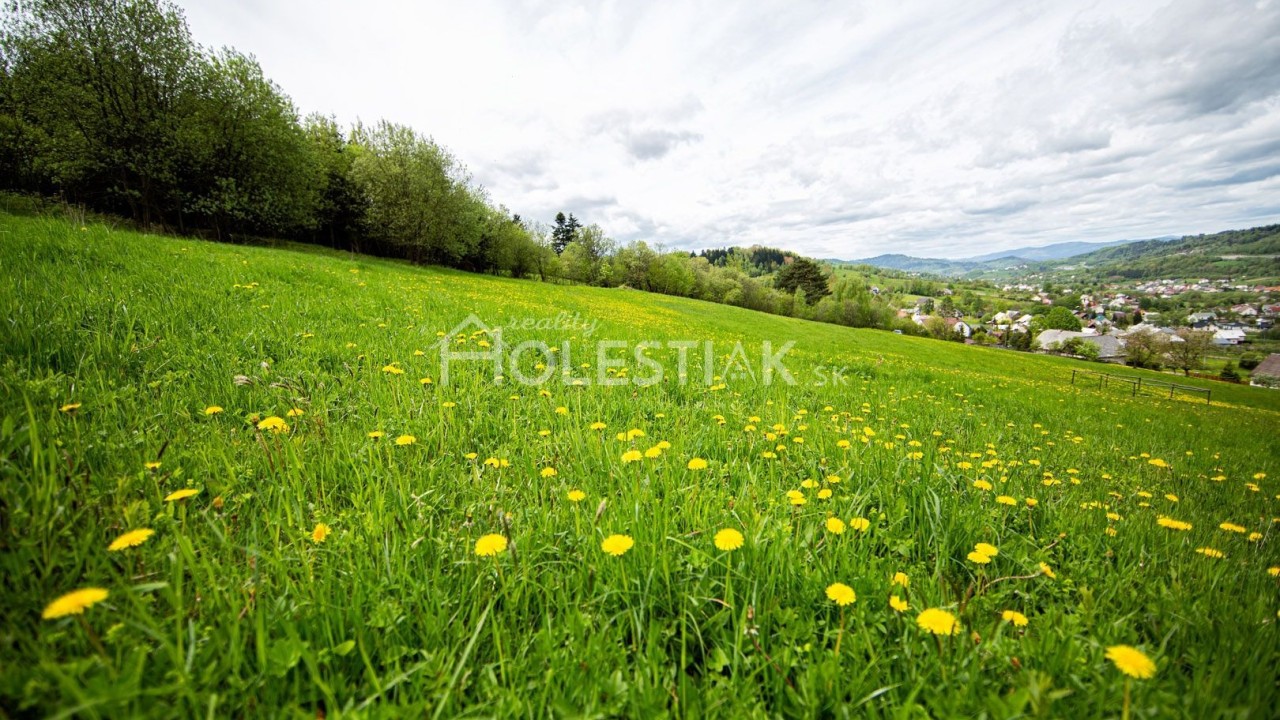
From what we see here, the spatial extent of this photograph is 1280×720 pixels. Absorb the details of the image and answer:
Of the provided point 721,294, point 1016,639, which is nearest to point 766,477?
point 1016,639

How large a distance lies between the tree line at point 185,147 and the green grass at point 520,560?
30717 millimetres

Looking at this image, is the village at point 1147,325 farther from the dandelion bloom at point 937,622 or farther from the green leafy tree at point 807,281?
the dandelion bloom at point 937,622

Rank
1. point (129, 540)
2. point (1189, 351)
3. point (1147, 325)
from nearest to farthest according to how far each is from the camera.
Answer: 1. point (129, 540)
2. point (1189, 351)
3. point (1147, 325)

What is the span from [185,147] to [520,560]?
3608 centimetres

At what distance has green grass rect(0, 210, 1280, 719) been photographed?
3.91 feet

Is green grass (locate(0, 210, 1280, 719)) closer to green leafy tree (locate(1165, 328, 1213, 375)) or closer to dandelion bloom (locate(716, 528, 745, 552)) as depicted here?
dandelion bloom (locate(716, 528, 745, 552))

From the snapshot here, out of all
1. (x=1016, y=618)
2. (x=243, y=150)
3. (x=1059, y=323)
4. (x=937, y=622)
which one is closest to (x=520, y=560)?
(x=937, y=622)

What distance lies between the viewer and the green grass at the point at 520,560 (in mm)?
1192

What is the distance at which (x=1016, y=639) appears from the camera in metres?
1.54

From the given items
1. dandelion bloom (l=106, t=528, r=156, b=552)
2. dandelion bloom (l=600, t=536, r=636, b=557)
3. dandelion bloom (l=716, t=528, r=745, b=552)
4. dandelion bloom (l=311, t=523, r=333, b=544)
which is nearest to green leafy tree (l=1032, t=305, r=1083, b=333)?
dandelion bloom (l=716, t=528, r=745, b=552)

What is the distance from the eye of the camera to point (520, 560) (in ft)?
5.57

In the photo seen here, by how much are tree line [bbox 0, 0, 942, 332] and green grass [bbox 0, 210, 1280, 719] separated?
30717 millimetres

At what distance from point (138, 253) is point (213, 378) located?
5.60 meters

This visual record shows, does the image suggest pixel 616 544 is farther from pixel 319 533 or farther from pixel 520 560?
pixel 319 533
